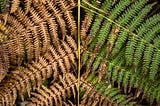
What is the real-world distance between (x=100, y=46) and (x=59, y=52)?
13.2 inches

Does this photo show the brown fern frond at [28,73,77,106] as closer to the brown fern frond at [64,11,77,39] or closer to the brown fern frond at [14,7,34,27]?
the brown fern frond at [64,11,77,39]

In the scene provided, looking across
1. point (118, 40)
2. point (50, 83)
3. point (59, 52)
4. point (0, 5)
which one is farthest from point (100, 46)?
point (0, 5)

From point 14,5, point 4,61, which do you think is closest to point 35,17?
point 14,5

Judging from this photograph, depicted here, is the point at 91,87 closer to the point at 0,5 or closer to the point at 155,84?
the point at 155,84

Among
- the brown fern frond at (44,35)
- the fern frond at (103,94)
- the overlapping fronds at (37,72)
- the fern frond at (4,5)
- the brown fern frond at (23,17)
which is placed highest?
the fern frond at (4,5)

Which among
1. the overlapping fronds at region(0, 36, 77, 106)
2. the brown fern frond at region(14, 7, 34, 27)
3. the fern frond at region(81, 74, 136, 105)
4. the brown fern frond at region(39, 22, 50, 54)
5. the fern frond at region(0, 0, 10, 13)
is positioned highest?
the fern frond at region(0, 0, 10, 13)

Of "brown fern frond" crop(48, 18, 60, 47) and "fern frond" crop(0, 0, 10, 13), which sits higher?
"fern frond" crop(0, 0, 10, 13)

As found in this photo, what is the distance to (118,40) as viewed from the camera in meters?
2.35

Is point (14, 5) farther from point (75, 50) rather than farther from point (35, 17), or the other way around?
point (75, 50)

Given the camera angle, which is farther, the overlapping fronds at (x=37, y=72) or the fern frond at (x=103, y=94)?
the fern frond at (x=103, y=94)

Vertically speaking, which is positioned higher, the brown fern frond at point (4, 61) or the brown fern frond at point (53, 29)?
the brown fern frond at point (53, 29)

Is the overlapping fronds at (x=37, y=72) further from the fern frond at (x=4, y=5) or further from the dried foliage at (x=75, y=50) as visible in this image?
the fern frond at (x=4, y=5)

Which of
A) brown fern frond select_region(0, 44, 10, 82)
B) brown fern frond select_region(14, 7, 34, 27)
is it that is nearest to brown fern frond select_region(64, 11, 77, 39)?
brown fern frond select_region(14, 7, 34, 27)

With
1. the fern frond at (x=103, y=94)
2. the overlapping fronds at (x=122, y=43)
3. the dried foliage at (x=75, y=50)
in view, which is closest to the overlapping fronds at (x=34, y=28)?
the dried foliage at (x=75, y=50)
